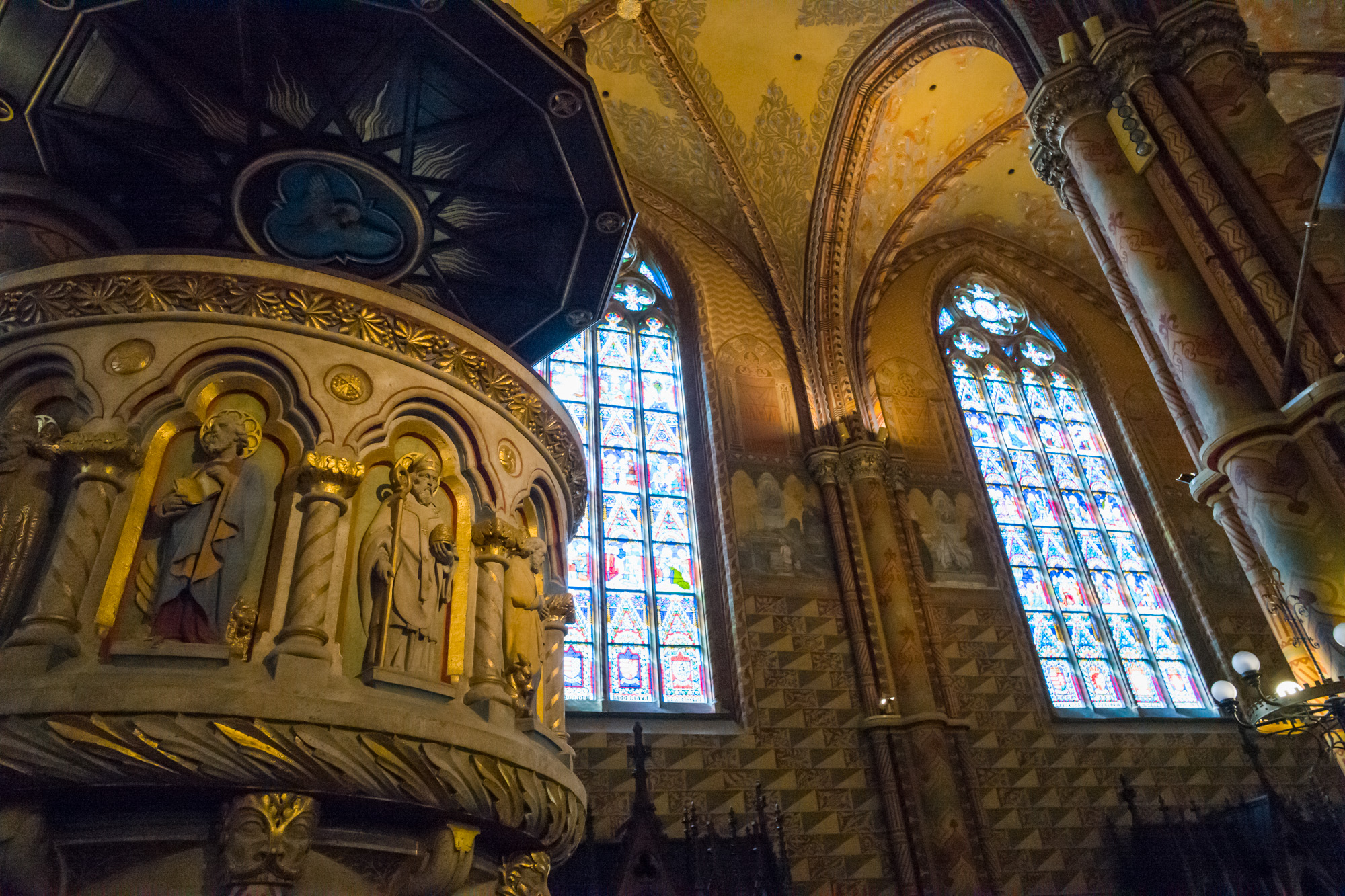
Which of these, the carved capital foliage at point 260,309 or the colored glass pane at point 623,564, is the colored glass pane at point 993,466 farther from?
the carved capital foliage at point 260,309

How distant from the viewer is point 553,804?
2.95 m

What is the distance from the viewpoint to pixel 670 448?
10.9 metres

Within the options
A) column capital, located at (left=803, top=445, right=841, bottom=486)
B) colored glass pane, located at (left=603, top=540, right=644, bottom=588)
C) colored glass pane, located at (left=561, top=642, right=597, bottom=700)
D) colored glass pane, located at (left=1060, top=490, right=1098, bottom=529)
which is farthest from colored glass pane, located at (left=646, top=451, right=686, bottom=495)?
colored glass pane, located at (left=1060, top=490, right=1098, bottom=529)

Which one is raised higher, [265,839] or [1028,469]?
[1028,469]

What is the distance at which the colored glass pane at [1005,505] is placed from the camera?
11867 mm

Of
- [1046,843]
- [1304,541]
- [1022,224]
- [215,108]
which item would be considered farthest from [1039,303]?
[215,108]

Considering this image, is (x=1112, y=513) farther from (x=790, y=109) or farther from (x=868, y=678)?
(x=790, y=109)

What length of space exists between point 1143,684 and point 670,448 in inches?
257

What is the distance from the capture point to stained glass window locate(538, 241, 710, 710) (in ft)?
29.7

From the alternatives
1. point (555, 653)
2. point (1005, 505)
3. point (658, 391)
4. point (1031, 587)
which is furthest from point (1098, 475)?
point (555, 653)

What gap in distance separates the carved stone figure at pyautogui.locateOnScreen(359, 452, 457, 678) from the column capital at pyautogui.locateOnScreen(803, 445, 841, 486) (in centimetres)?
799

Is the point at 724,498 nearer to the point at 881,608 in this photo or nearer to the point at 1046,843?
the point at 881,608

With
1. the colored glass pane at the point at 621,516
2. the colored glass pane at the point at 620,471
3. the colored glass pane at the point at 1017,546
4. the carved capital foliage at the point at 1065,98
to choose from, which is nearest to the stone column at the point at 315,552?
the carved capital foliage at the point at 1065,98

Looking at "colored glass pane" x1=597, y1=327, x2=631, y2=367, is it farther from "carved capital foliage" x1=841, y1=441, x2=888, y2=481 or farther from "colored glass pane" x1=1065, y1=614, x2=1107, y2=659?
"colored glass pane" x1=1065, y1=614, x2=1107, y2=659
